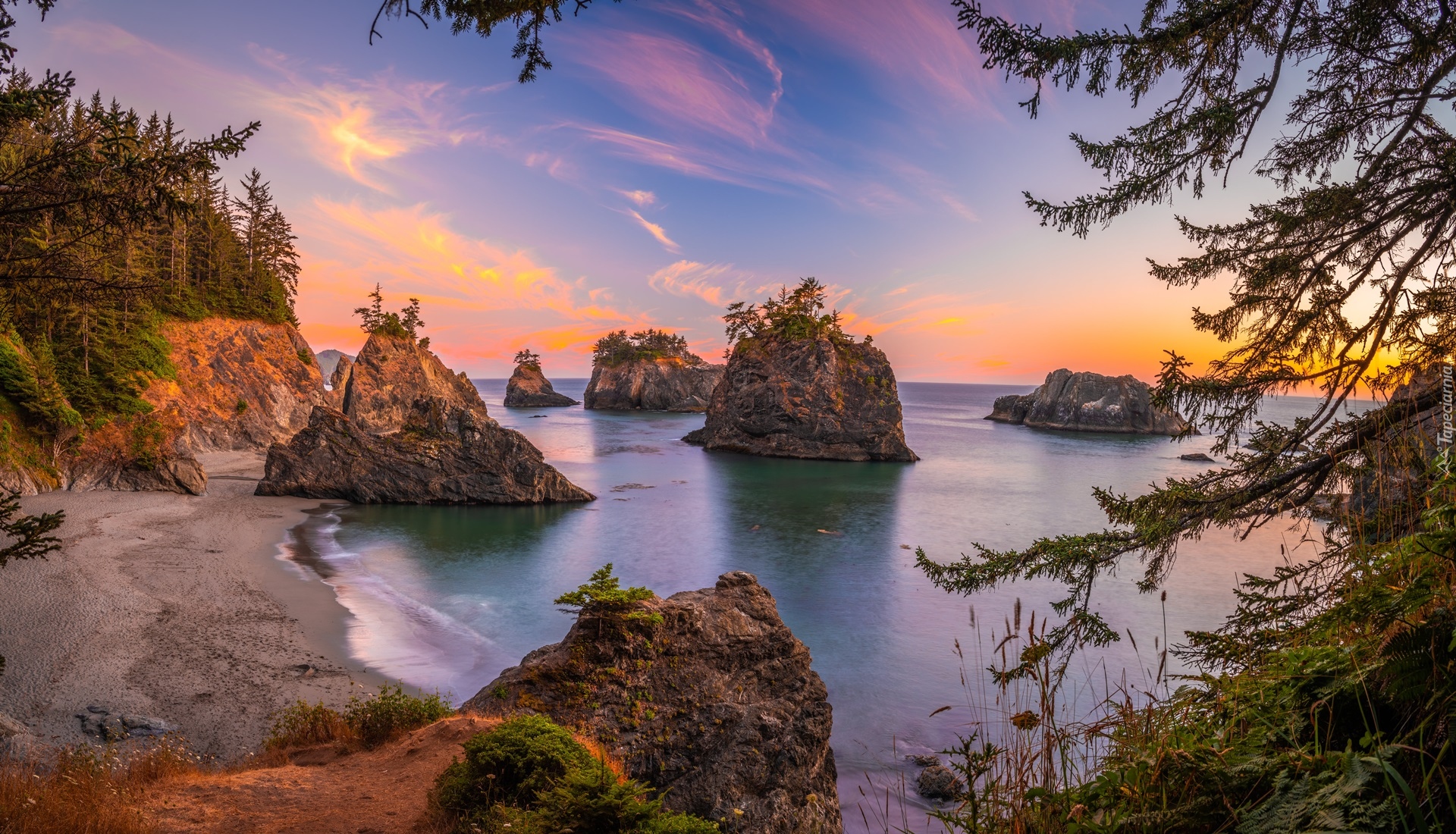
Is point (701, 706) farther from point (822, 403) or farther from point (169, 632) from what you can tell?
point (822, 403)

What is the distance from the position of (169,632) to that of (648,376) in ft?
314

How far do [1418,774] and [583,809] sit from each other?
149 inches

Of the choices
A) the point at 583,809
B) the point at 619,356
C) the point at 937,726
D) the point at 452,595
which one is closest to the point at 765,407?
the point at 452,595

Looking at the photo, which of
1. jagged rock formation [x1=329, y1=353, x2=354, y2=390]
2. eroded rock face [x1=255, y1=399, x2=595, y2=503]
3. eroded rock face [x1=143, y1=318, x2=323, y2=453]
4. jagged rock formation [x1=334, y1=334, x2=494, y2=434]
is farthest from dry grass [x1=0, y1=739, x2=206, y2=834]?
jagged rock formation [x1=329, y1=353, x2=354, y2=390]

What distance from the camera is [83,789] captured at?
491 cm

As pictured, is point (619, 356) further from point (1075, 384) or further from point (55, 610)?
point (55, 610)

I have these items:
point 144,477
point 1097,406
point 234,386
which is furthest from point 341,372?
point 1097,406

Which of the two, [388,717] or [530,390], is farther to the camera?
[530,390]

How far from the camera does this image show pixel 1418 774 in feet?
6.11

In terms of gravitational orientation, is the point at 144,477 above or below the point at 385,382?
below

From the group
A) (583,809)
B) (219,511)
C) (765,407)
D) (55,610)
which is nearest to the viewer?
(583,809)

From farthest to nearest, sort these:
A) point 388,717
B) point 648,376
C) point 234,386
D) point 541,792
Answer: point 648,376 → point 234,386 → point 388,717 → point 541,792

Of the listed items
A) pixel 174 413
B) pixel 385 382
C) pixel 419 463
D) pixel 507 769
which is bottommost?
pixel 419 463

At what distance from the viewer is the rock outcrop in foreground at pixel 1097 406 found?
76.1 meters
